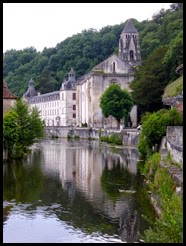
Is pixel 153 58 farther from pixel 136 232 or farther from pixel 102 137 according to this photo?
pixel 136 232

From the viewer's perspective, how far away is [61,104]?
101m

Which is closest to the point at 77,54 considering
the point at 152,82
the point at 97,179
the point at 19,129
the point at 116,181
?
the point at 152,82

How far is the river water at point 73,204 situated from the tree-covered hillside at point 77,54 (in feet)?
204

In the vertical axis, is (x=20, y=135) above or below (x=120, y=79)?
below

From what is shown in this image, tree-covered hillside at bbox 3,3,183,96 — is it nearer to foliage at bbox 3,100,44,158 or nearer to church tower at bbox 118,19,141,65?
church tower at bbox 118,19,141,65

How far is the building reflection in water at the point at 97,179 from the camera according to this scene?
711 inches

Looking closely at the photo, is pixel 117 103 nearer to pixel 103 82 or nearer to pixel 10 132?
pixel 103 82

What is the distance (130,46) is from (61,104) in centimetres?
2003

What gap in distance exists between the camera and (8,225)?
17219 millimetres

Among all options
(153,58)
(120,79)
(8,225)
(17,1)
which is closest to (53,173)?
(8,225)

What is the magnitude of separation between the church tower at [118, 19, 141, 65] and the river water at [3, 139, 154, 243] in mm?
58088

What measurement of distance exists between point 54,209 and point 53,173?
11.3m

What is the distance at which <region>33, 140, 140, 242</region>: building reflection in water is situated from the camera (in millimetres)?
18064

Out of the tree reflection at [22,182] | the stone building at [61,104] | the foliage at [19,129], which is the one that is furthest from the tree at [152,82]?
the stone building at [61,104]
